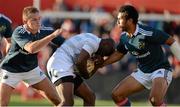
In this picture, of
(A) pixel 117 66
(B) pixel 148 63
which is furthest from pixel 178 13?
(B) pixel 148 63

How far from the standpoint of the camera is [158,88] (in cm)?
1399

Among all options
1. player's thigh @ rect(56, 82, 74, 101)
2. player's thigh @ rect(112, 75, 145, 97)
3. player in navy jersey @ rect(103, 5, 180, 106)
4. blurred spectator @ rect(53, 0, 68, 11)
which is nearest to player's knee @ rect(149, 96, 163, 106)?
player in navy jersey @ rect(103, 5, 180, 106)

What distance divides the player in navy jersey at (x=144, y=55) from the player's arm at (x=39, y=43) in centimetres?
135

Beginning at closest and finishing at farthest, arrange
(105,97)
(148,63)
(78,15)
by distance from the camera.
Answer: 1. (148,63)
2. (105,97)
3. (78,15)

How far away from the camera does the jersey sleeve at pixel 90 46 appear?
13742 millimetres

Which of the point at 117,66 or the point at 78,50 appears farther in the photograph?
the point at 117,66

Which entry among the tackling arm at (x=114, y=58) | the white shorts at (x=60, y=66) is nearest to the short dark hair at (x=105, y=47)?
the tackling arm at (x=114, y=58)

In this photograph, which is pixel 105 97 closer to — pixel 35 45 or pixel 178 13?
pixel 178 13

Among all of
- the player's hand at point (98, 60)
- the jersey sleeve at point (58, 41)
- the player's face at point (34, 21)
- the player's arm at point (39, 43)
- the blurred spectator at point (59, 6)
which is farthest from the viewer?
the blurred spectator at point (59, 6)

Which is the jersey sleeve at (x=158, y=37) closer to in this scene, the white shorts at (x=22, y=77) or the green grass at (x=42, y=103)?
the white shorts at (x=22, y=77)

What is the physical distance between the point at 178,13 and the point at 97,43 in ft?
27.1

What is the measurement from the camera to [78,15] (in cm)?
2341

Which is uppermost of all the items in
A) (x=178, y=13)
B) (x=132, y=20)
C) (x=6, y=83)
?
(x=132, y=20)

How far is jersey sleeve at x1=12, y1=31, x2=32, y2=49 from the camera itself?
1362 cm
